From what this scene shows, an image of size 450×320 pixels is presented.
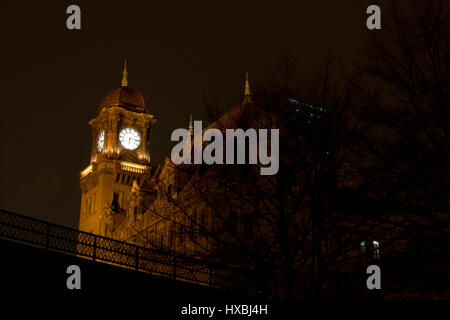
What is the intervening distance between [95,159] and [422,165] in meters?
75.2

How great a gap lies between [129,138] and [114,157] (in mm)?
4191

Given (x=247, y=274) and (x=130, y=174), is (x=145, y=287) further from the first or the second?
(x=130, y=174)

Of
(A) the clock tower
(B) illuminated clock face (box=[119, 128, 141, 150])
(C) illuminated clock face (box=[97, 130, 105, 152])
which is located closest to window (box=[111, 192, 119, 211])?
(A) the clock tower

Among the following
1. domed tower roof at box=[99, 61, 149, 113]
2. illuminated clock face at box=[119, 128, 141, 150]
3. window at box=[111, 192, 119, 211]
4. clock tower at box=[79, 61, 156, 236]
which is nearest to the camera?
window at box=[111, 192, 119, 211]

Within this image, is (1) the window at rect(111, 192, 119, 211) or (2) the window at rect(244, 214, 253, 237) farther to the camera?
(1) the window at rect(111, 192, 119, 211)

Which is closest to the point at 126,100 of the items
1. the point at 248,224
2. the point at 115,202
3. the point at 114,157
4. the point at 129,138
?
the point at 129,138

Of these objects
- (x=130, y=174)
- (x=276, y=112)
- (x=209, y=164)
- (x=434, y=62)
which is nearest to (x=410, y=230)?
(x=434, y=62)

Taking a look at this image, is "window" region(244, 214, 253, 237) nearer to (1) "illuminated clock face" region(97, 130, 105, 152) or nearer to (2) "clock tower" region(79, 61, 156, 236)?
(2) "clock tower" region(79, 61, 156, 236)

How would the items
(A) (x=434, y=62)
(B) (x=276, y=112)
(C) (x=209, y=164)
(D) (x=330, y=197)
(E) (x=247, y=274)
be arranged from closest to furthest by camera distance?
(A) (x=434, y=62)
(D) (x=330, y=197)
(E) (x=247, y=274)
(B) (x=276, y=112)
(C) (x=209, y=164)

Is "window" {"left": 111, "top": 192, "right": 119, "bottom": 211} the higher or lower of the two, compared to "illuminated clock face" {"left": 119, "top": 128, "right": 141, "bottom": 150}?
lower

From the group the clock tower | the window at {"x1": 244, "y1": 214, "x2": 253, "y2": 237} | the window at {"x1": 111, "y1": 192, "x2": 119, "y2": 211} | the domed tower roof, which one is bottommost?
the window at {"x1": 244, "y1": 214, "x2": 253, "y2": 237}

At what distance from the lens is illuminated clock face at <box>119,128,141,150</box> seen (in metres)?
87.8

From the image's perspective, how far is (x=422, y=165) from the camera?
17375mm

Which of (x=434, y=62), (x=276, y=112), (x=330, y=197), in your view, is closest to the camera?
(x=434, y=62)
